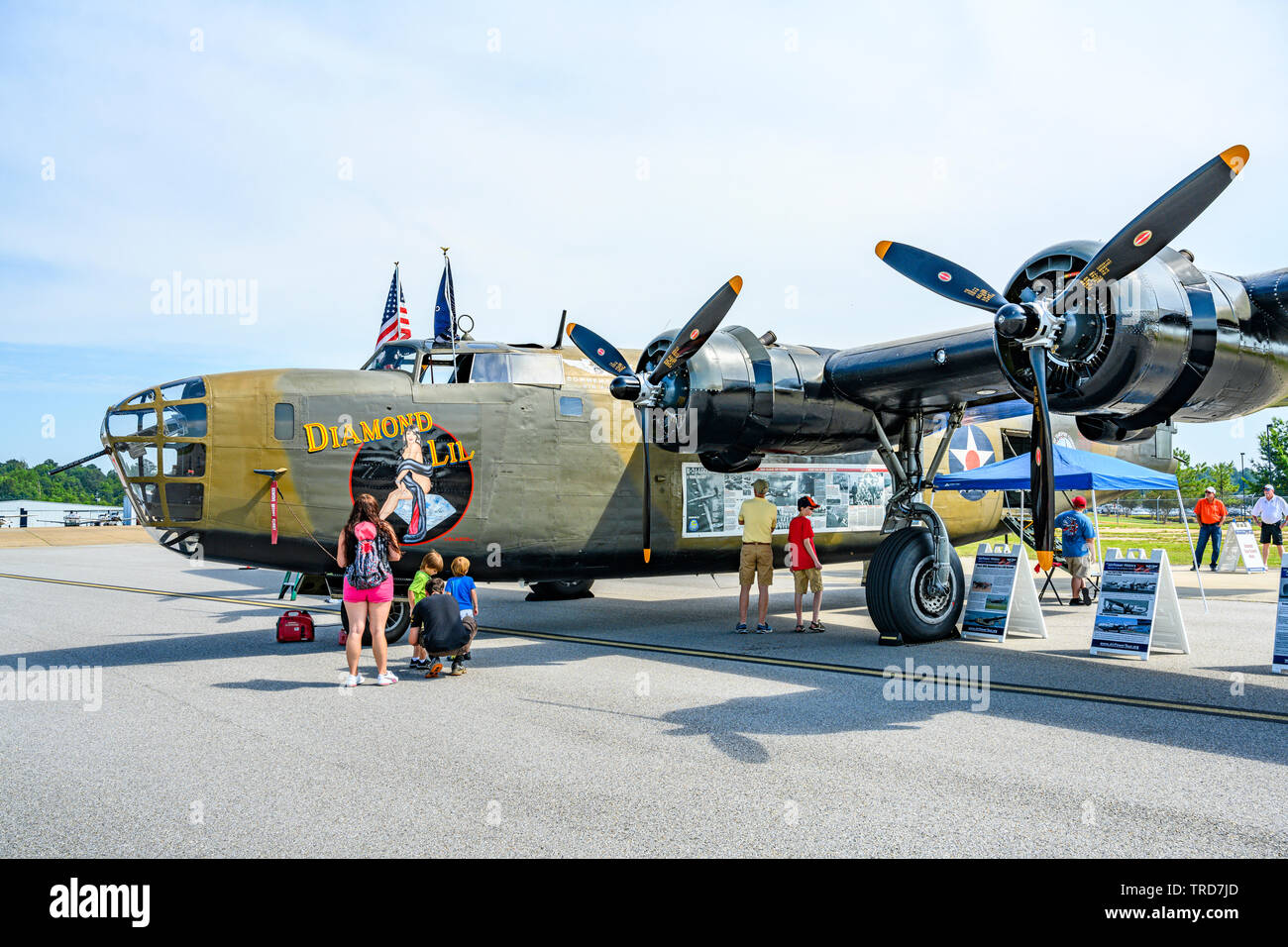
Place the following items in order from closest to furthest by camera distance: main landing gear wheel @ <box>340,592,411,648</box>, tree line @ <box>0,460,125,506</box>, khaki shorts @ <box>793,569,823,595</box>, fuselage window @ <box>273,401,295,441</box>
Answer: fuselage window @ <box>273,401,295,441</box>, main landing gear wheel @ <box>340,592,411,648</box>, khaki shorts @ <box>793,569,823,595</box>, tree line @ <box>0,460,125,506</box>

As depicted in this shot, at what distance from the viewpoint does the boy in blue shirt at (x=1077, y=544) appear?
1573cm

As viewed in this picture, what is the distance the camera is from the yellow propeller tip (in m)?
6.87

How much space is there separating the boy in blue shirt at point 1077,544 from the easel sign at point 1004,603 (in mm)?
4268

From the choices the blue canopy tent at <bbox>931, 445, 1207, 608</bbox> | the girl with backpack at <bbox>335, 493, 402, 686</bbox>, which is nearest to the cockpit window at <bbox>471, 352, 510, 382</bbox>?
the girl with backpack at <bbox>335, 493, 402, 686</bbox>

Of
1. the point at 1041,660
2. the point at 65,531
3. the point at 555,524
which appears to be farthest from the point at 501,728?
the point at 65,531

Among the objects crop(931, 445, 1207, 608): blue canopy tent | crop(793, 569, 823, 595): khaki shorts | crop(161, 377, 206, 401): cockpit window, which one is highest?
crop(161, 377, 206, 401): cockpit window

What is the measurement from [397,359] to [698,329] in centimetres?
415

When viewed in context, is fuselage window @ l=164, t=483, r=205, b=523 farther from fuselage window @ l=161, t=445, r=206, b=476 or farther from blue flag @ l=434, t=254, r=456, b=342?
blue flag @ l=434, t=254, r=456, b=342

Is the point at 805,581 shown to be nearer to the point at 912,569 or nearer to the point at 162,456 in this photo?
the point at 912,569

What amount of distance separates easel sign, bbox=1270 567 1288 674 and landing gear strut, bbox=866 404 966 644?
3463mm

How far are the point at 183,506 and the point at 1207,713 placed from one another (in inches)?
407

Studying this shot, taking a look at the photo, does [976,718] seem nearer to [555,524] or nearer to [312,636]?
[555,524]

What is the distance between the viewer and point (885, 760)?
616cm

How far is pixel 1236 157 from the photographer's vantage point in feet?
22.6
